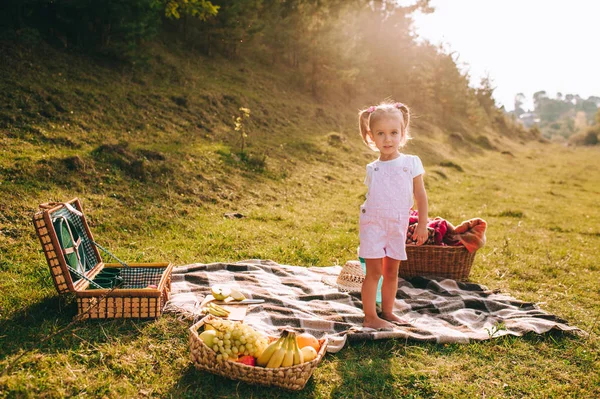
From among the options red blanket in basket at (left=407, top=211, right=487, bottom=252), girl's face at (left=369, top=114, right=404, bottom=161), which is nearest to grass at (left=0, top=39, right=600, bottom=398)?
red blanket in basket at (left=407, top=211, right=487, bottom=252)

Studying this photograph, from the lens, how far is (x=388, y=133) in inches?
169

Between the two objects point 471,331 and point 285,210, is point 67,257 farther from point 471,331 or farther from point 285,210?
point 285,210

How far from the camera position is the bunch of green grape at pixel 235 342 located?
127 inches

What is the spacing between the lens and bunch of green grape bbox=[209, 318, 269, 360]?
10.6ft

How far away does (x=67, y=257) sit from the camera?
13.6ft

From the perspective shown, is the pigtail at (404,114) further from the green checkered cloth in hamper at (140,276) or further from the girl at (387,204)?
the green checkered cloth in hamper at (140,276)

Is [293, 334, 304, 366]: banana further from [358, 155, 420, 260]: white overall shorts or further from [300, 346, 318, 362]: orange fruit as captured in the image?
[358, 155, 420, 260]: white overall shorts

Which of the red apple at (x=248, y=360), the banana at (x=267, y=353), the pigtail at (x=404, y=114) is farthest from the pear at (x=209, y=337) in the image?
the pigtail at (x=404, y=114)

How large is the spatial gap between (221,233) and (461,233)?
12.0ft

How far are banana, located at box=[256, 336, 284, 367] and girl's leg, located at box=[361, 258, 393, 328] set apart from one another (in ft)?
4.43

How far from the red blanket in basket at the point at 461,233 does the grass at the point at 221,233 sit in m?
0.76

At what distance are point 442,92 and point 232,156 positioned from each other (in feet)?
112

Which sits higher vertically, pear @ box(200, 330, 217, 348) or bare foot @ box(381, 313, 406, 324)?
pear @ box(200, 330, 217, 348)

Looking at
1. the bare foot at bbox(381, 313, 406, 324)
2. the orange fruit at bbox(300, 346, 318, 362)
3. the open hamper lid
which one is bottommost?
the bare foot at bbox(381, 313, 406, 324)
